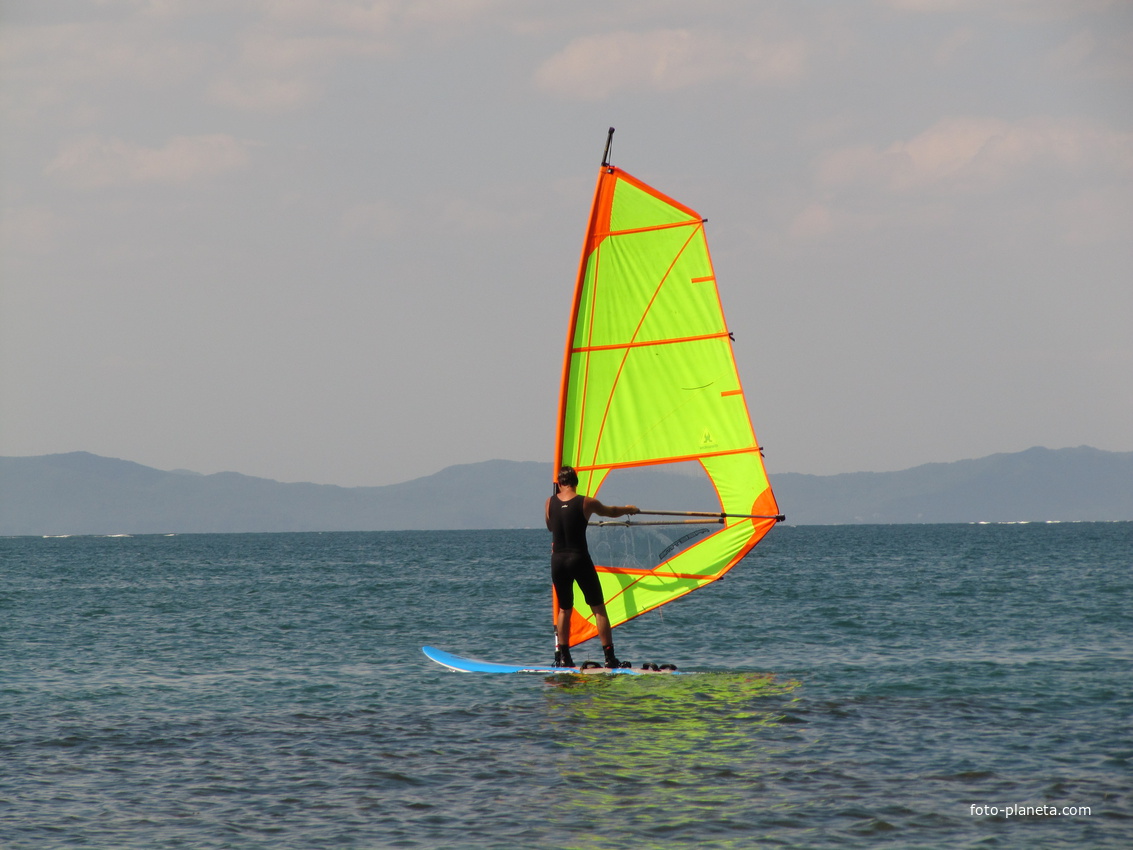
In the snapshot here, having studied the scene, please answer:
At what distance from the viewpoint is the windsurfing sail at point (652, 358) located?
54.8 feet

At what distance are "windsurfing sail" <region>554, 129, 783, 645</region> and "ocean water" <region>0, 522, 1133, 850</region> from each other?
313 cm

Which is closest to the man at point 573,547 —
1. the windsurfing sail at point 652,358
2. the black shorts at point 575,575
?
the black shorts at point 575,575

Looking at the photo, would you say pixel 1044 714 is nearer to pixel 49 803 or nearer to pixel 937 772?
pixel 937 772

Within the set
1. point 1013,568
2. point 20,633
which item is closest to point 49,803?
point 20,633

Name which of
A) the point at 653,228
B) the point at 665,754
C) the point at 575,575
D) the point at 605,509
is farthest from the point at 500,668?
the point at 653,228

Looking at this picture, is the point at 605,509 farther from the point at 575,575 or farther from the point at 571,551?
the point at 575,575

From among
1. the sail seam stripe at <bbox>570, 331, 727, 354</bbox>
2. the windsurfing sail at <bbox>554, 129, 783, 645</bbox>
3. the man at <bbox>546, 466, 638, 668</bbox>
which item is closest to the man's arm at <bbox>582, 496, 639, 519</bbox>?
the man at <bbox>546, 466, 638, 668</bbox>

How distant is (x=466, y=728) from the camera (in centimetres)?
1446

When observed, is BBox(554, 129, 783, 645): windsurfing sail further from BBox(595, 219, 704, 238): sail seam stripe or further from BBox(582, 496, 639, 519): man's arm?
BBox(582, 496, 639, 519): man's arm

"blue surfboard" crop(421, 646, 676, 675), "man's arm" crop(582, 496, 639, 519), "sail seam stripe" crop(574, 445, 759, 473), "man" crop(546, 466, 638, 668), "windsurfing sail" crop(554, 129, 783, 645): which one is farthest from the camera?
"sail seam stripe" crop(574, 445, 759, 473)

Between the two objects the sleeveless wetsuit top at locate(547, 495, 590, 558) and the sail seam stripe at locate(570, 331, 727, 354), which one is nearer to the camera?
the sleeveless wetsuit top at locate(547, 495, 590, 558)

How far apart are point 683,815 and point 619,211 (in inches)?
361

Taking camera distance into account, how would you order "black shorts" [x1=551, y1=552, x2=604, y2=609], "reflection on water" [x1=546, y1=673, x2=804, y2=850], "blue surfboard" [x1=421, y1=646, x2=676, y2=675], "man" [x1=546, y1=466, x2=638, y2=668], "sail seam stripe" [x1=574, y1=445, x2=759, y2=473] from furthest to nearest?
"sail seam stripe" [x1=574, y1=445, x2=759, y2=473]
"blue surfboard" [x1=421, y1=646, x2=676, y2=675]
"black shorts" [x1=551, y1=552, x2=604, y2=609]
"man" [x1=546, y1=466, x2=638, y2=668]
"reflection on water" [x1=546, y1=673, x2=804, y2=850]

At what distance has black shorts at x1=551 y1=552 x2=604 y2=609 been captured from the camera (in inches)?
628
